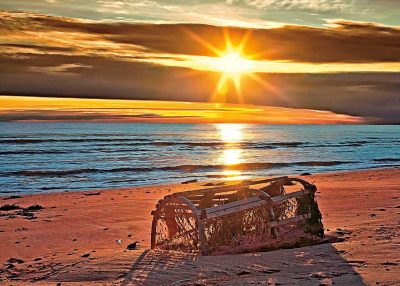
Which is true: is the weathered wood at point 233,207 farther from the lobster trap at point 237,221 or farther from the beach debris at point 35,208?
the beach debris at point 35,208

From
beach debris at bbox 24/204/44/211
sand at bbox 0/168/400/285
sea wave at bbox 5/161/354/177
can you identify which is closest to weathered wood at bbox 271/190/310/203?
sand at bbox 0/168/400/285

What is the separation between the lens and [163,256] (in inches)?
355

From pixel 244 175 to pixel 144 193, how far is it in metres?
11.6

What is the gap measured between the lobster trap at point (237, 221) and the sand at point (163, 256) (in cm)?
42

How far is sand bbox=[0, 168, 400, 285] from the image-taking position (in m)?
7.70

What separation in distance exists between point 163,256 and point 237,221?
1.54 m

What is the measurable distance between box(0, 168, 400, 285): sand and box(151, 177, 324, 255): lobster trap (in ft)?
1.38

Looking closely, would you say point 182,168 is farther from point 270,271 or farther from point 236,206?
point 270,271

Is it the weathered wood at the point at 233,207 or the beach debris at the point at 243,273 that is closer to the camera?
the beach debris at the point at 243,273

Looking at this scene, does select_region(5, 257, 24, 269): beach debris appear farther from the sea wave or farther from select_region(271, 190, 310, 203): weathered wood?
the sea wave

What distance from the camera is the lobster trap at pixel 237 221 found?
30.0 feet

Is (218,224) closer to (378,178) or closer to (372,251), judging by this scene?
(372,251)

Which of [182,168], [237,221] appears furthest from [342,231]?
[182,168]

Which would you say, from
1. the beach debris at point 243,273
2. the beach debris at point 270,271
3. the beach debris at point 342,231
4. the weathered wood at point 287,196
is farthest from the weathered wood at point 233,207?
the beach debris at point 342,231
